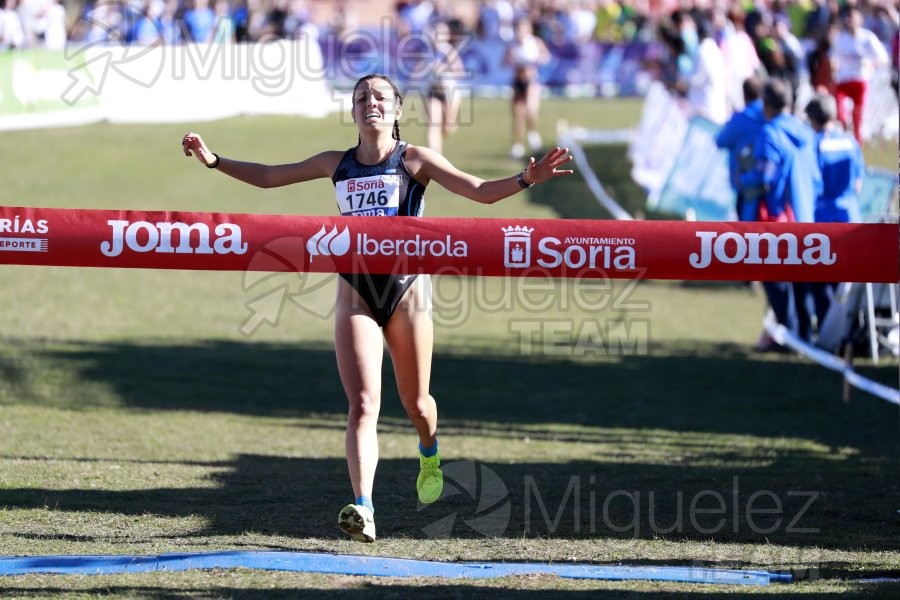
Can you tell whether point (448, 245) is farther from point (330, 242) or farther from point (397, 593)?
point (397, 593)

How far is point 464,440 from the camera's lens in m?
9.20

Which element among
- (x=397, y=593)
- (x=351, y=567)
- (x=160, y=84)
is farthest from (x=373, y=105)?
(x=160, y=84)

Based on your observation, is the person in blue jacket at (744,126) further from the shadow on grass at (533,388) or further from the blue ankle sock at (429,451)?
the blue ankle sock at (429,451)

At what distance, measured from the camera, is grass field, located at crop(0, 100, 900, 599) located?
613 centimetres

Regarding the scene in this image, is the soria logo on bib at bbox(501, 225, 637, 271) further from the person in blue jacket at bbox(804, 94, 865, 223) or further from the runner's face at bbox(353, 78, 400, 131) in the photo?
the person in blue jacket at bbox(804, 94, 865, 223)

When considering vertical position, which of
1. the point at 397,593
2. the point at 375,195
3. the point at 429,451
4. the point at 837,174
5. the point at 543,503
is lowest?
the point at 397,593

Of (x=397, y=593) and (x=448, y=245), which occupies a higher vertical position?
(x=448, y=245)

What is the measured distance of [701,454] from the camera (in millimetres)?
8781

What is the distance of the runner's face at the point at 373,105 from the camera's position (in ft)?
20.4

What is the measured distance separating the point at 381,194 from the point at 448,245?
1.63ft

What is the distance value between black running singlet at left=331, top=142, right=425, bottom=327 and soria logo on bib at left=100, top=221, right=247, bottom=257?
22.9 inches

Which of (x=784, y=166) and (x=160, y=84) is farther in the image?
(x=160, y=84)

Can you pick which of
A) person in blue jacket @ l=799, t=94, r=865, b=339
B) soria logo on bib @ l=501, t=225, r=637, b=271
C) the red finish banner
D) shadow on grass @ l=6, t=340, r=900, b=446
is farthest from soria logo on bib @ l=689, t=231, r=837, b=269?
person in blue jacket @ l=799, t=94, r=865, b=339

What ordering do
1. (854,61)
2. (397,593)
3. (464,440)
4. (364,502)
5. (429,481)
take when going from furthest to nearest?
(854,61) < (464,440) < (429,481) < (364,502) < (397,593)
